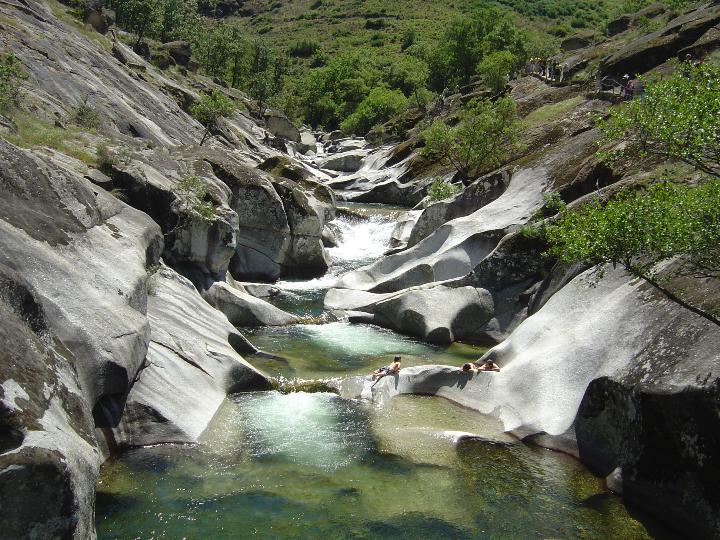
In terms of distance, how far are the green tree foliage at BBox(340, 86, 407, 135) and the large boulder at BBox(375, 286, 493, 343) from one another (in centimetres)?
8577

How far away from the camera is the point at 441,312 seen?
26594 millimetres

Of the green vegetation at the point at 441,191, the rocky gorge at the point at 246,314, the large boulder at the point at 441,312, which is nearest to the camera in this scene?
the rocky gorge at the point at 246,314

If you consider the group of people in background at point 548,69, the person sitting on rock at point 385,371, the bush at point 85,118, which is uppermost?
the group of people in background at point 548,69

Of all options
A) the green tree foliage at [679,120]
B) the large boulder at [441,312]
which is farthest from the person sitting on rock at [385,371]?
the green tree foliage at [679,120]

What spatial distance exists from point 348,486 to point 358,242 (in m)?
31.9

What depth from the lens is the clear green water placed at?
12.4 meters

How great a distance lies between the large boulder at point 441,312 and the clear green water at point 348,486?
27.6 ft

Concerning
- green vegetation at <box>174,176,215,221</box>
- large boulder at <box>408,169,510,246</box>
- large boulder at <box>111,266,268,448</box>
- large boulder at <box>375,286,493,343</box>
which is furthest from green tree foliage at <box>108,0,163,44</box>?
large boulder at <box>111,266,268,448</box>

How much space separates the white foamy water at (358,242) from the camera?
3941 cm

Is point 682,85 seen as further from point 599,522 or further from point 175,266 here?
point 175,266

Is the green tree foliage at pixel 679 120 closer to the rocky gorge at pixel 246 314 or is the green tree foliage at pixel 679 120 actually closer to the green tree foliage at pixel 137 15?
the rocky gorge at pixel 246 314

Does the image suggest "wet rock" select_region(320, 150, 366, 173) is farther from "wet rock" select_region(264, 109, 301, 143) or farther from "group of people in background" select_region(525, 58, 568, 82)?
"group of people in background" select_region(525, 58, 568, 82)

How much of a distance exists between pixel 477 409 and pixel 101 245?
1327 centimetres

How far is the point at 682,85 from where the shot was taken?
12305mm
